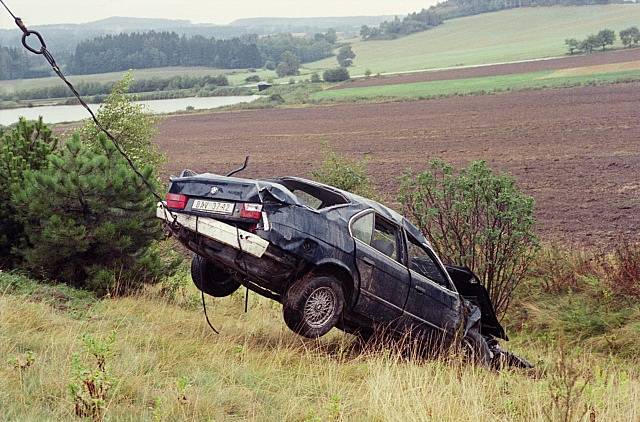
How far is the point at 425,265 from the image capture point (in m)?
9.08

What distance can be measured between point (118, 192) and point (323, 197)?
300cm

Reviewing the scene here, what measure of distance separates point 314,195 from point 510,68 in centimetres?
9804

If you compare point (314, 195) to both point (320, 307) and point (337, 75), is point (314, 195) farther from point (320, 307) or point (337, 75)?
point (337, 75)

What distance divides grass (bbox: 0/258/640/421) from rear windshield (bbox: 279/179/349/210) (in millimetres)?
1550

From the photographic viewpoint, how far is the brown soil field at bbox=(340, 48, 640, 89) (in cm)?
9275

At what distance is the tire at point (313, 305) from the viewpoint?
7305 millimetres

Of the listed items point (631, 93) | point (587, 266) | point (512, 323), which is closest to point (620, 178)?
point (587, 266)

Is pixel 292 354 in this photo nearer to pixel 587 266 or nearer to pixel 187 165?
pixel 587 266

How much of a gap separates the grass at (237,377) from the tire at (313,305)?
0.28 m

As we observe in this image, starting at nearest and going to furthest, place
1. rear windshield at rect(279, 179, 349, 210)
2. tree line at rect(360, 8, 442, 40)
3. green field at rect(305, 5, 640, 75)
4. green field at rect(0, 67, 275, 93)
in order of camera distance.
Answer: rear windshield at rect(279, 179, 349, 210), green field at rect(0, 67, 275, 93), green field at rect(305, 5, 640, 75), tree line at rect(360, 8, 442, 40)

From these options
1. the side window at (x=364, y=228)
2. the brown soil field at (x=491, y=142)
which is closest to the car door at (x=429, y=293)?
the side window at (x=364, y=228)

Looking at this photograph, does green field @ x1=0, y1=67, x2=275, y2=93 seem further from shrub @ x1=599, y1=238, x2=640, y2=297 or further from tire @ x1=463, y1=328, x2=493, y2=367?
shrub @ x1=599, y1=238, x2=640, y2=297

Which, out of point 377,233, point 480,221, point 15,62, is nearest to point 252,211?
point 377,233

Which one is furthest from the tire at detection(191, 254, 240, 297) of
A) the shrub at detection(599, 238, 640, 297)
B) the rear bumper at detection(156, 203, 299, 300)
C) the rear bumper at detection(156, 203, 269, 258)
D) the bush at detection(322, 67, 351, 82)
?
the bush at detection(322, 67, 351, 82)
